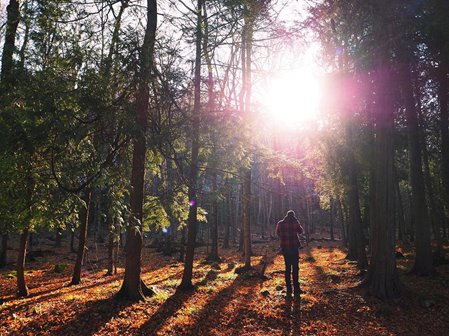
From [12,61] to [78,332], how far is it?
6.16m

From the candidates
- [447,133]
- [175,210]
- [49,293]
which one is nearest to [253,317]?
[175,210]

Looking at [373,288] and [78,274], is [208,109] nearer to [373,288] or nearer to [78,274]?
[373,288]

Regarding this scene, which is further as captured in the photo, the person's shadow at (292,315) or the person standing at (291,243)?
the person standing at (291,243)

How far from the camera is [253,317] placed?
25.2ft

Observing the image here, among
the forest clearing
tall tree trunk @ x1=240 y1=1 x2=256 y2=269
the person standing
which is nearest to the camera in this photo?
the forest clearing

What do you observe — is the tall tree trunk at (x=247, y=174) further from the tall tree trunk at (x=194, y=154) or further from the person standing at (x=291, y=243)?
the person standing at (x=291, y=243)

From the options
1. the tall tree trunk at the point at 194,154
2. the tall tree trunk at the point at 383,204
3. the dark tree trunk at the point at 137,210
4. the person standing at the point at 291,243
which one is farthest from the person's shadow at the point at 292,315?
the dark tree trunk at the point at 137,210

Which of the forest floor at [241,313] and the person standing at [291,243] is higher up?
the person standing at [291,243]

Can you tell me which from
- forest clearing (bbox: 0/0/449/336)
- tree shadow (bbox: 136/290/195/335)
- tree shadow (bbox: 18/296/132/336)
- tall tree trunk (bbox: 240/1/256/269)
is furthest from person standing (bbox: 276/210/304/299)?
tree shadow (bbox: 18/296/132/336)

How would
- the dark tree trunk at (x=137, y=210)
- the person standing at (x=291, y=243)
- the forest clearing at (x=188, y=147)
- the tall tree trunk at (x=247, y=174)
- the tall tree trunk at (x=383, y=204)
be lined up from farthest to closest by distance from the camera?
1. the tall tree trunk at (x=247, y=174)
2. the person standing at (x=291, y=243)
3. the dark tree trunk at (x=137, y=210)
4. the tall tree trunk at (x=383, y=204)
5. the forest clearing at (x=188, y=147)

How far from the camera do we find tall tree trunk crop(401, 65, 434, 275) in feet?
35.8

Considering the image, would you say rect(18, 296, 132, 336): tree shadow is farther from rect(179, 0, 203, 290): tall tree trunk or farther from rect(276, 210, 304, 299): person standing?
rect(276, 210, 304, 299): person standing

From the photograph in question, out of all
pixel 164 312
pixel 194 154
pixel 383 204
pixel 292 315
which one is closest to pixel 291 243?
pixel 292 315

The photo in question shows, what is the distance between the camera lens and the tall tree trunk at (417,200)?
35.8 ft
